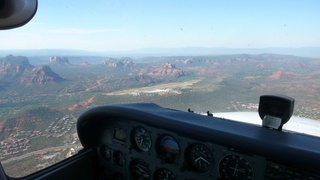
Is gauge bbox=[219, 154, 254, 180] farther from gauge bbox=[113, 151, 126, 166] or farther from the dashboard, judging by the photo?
gauge bbox=[113, 151, 126, 166]

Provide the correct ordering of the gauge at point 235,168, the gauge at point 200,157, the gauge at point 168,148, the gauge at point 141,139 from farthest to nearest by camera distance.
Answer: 1. the gauge at point 141,139
2. the gauge at point 168,148
3. the gauge at point 200,157
4. the gauge at point 235,168

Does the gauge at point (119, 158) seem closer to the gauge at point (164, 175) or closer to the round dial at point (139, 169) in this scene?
the round dial at point (139, 169)

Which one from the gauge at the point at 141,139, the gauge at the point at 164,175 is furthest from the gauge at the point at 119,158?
the gauge at the point at 164,175

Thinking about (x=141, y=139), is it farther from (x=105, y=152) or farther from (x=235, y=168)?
(x=235, y=168)

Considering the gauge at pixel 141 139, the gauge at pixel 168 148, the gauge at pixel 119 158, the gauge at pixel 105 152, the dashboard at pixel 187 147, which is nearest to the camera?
the dashboard at pixel 187 147

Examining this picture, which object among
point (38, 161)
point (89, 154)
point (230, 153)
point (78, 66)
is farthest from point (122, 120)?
point (78, 66)

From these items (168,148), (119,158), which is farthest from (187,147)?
(119,158)

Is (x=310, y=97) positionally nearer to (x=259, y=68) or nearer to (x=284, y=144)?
(x=284, y=144)

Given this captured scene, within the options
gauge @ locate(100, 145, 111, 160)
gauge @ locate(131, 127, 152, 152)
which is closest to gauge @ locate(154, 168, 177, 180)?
gauge @ locate(131, 127, 152, 152)
